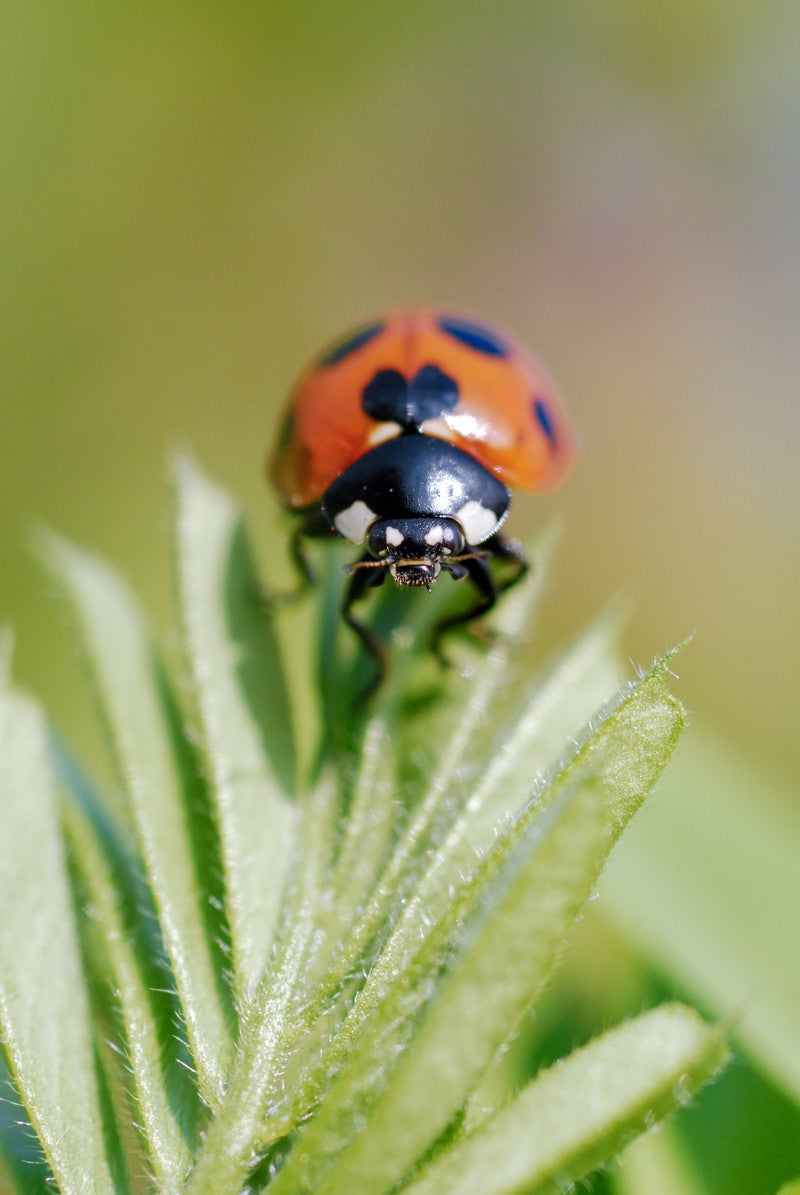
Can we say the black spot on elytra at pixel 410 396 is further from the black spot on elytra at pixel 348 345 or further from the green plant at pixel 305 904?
the green plant at pixel 305 904

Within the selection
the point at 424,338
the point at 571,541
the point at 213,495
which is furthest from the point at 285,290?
the point at 213,495

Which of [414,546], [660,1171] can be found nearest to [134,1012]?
[660,1171]

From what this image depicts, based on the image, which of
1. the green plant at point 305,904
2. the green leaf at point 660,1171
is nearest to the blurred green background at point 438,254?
the green plant at point 305,904

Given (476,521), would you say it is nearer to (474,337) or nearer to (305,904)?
(474,337)

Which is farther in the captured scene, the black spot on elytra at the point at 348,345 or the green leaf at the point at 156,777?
the black spot on elytra at the point at 348,345

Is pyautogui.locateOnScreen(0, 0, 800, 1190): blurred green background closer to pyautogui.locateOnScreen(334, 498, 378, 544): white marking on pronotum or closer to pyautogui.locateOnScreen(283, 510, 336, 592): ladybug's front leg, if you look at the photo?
pyautogui.locateOnScreen(283, 510, 336, 592): ladybug's front leg

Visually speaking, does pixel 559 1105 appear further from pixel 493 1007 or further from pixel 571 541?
pixel 571 541

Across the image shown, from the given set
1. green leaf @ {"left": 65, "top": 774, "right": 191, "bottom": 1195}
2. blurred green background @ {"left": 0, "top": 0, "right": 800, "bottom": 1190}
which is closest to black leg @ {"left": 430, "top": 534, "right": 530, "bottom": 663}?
green leaf @ {"left": 65, "top": 774, "right": 191, "bottom": 1195}
